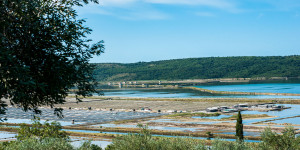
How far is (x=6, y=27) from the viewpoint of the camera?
15.6 meters

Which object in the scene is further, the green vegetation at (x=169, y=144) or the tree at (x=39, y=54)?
the green vegetation at (x=169, y=144)

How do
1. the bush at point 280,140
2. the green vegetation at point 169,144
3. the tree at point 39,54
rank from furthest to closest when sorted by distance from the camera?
the bush at point 280,140 → the green vegetation at point 169,144 → the tree at point 39,54

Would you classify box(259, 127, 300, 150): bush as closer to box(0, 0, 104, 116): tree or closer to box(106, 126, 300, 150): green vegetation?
box(106, 126, 300, 150): green vegetation

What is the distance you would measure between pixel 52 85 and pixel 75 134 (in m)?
52.7

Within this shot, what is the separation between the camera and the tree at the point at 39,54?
48.5ft

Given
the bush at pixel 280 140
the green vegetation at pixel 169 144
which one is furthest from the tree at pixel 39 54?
the bush at pixel 280 140

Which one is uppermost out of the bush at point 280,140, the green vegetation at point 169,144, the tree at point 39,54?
the tree at point 39,54

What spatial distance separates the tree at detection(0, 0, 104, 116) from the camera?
582 inches

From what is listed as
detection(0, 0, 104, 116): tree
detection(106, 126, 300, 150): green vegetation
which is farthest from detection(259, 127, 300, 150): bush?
detection(0, 0, 104, 116): tree

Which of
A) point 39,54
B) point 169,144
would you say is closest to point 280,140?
point 169,144

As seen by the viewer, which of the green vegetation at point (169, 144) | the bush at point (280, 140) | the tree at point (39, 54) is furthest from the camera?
the bush at point (280, 140)

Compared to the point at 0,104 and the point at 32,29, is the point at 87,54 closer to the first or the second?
the point at 32,29

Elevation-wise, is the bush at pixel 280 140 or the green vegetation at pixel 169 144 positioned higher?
the green vegetation at pixel 169 144

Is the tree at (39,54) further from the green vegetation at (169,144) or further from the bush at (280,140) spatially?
the bush at (280,140)
